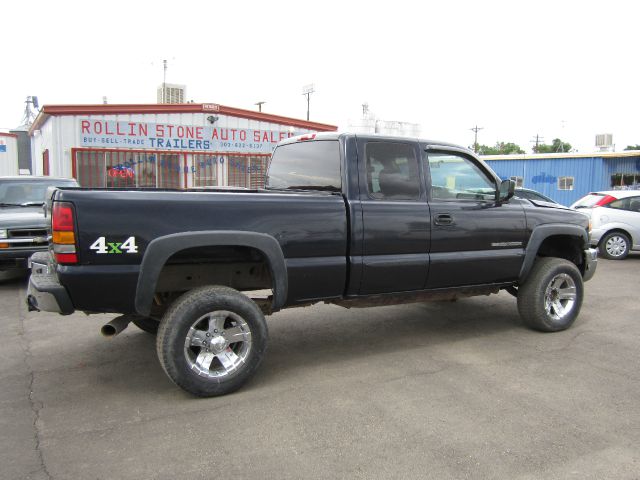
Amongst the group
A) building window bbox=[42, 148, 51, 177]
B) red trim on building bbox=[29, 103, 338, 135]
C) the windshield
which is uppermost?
red trim on building bbox=[29, 103, 338, 135]

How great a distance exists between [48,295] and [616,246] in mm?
11790

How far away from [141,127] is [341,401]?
46.1 feet

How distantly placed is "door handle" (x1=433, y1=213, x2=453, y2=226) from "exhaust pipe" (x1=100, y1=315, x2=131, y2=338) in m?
2.75

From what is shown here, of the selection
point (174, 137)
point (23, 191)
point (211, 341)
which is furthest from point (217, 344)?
point (174, 137)

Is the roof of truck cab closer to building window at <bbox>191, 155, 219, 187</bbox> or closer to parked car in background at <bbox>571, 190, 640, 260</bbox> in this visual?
parked car in background at <bbox>571, 190, 640, 260</bbox>

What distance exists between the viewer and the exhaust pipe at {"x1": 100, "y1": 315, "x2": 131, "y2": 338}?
3967 mm

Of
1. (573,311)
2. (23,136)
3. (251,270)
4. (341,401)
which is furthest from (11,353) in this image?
(23,136)

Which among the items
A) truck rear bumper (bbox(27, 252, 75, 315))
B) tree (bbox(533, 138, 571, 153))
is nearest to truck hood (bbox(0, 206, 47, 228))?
truck rear bumper (bbox(27, 252, 75, 315))

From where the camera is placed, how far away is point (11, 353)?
4.96 meters

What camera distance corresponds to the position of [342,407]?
12.6 ft

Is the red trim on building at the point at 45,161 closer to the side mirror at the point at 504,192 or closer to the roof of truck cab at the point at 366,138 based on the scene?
the roof of truck cab at the point at 366,138

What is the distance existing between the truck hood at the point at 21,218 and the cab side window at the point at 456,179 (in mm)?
5529

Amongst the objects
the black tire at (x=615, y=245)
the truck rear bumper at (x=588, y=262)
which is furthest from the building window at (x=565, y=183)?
the truck rear bumper at (x=588, y=262)

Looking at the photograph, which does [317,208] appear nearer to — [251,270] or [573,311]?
[251,270]
